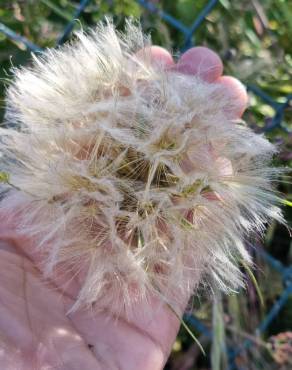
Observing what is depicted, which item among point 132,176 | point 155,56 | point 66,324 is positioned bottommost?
point 66,324

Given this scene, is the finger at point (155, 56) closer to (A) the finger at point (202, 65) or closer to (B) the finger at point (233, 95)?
(A) the finger at point (202, 65)

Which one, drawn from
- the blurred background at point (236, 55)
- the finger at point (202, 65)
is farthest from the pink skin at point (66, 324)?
the blurred background at point (236, 55)

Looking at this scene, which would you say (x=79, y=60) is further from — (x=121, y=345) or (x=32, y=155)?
(x=121, y=345)

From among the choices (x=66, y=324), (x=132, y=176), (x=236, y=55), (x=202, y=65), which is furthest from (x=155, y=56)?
(x=66, y=324)

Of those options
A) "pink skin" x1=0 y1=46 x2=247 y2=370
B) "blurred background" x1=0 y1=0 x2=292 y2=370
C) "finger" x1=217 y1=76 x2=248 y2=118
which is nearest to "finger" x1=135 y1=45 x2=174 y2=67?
"pink skin" x1=0 y1=46 x2=247 y2=370

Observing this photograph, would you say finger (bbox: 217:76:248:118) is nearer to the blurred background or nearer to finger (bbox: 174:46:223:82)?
finger (bbox: 174:46:223:82)

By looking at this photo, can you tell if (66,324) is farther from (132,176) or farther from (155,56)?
(155,56)
